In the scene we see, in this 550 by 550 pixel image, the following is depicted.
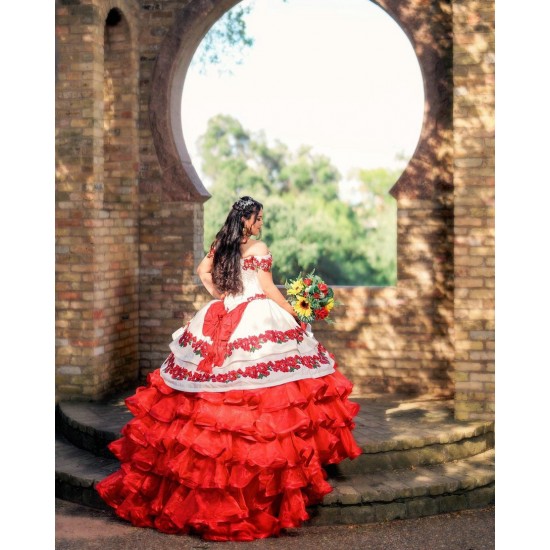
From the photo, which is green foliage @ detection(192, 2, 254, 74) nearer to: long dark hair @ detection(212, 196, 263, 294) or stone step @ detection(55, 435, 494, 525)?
long dark hair @ detection(212, 196, 263, 294)

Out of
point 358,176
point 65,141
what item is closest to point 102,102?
point 65,141

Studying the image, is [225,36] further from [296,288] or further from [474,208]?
[296,288]

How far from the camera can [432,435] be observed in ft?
20.7

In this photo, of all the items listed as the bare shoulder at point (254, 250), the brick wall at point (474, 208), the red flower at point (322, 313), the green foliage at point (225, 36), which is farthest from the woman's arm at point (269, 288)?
the green foliage at point (225, 36)

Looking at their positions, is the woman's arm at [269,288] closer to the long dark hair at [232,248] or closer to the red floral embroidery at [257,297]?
the red floral embroidery at [257,297]

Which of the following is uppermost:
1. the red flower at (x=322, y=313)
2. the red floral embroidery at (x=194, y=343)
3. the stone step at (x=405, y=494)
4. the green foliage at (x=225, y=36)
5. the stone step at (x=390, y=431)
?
the green foliage at (x=225, y=36)

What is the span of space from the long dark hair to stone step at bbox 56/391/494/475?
5.14 feet

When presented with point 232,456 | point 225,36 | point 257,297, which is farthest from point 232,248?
point 225,36

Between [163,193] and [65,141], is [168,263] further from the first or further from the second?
[65,141]

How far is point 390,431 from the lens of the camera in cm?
643

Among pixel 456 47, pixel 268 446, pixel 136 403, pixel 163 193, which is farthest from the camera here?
pixel 163 193

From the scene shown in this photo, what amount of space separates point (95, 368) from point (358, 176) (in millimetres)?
22922

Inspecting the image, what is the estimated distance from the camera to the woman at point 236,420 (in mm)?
5059

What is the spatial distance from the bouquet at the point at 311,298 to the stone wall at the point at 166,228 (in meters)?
1.66
